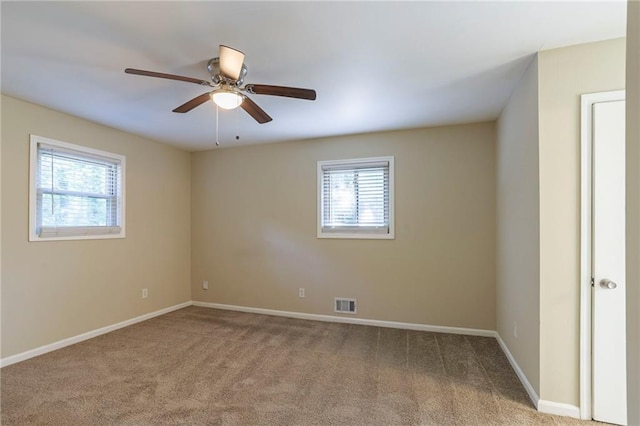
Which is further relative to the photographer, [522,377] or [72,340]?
[72,340]

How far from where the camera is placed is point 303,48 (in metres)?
2.06

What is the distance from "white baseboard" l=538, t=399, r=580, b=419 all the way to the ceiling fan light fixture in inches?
117

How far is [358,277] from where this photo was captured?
13.3ft

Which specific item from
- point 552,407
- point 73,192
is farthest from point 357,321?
point 73,192

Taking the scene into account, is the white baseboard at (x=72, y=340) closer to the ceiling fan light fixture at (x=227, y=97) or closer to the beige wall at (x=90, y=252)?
the beige wall at (x=90, y=252)

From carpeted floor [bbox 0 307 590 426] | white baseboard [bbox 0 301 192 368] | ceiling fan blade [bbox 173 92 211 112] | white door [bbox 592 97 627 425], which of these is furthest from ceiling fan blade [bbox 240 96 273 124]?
white baseboard [bbox 0 301 192 368]

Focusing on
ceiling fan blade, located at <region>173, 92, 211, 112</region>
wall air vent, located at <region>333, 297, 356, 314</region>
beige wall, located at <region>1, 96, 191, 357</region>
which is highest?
ceiling fan blade, located at <region>173, 92, 211, 112</region>

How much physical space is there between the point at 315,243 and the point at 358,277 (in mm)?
744

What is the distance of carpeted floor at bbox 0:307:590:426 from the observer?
2107mm

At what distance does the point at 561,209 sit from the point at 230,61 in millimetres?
2351

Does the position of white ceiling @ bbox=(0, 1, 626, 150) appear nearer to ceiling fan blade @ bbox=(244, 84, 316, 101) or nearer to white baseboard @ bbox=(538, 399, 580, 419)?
ceiling fan blade @ bbox=(244, 84, 316, 101)

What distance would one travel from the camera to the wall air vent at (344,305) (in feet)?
13.3

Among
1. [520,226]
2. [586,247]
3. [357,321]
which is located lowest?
[357,321]

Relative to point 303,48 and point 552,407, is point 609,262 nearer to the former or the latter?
point 552,407
